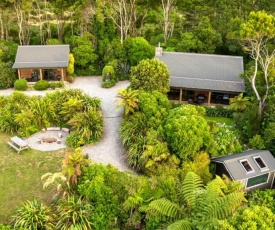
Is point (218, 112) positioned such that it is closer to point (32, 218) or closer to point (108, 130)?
point (108, 130)

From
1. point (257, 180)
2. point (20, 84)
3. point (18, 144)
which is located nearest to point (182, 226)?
point (257, 180)

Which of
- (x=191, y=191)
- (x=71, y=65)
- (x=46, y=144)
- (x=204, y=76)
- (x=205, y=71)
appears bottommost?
(x=46, y=144)

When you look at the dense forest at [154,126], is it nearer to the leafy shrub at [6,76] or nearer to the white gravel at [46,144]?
the leafy shrub at [6,76]

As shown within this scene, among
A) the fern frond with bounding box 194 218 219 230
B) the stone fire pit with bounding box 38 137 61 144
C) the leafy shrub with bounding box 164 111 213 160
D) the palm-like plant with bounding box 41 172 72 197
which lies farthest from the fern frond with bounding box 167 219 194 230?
the stone fire pit with bounding box 38 137 61 144

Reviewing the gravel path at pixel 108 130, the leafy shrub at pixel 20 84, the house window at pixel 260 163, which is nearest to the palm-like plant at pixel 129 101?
the gravel path at pixel 108 130

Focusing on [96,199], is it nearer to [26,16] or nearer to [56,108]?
[56,108]

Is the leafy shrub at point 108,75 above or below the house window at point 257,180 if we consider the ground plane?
above

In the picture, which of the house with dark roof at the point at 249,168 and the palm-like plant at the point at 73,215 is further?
the house with dark roof at the point at 249,168
